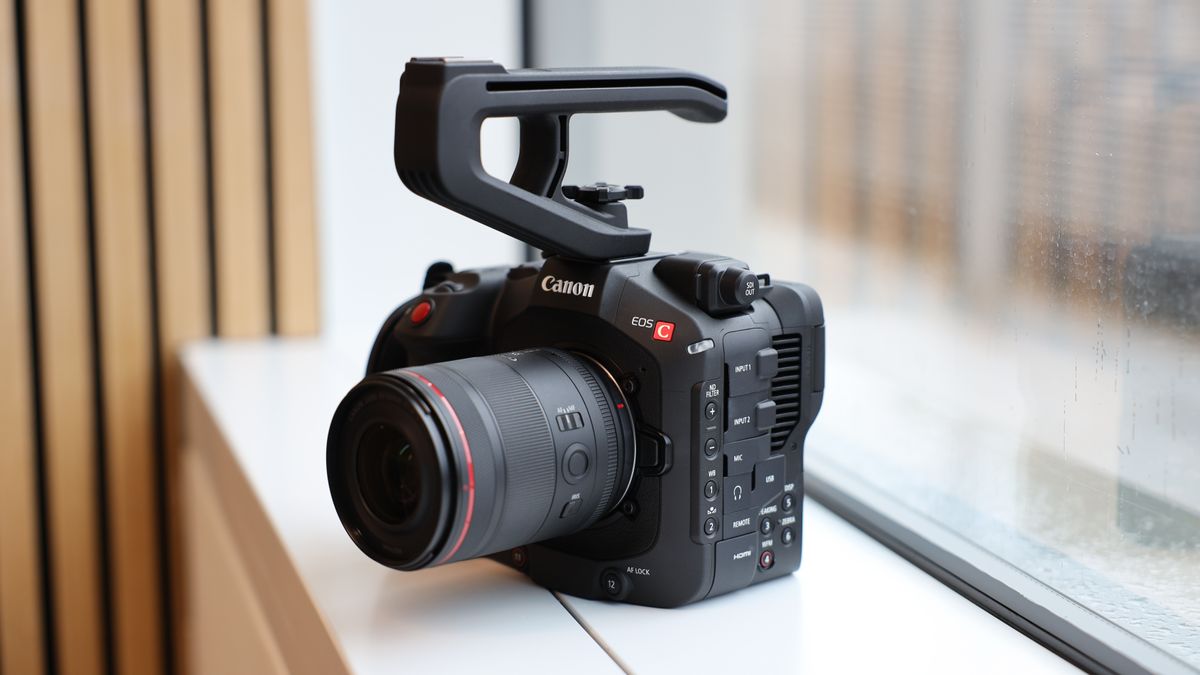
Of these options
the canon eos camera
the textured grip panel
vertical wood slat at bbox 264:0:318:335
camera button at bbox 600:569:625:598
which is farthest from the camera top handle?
vertical wood slat at bbox 264:0:318:335

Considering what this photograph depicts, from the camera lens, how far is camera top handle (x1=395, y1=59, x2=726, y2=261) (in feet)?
2.37

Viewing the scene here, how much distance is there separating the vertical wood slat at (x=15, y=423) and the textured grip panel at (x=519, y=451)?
3.09 ft

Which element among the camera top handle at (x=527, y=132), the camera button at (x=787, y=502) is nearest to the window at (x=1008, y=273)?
the camera button at (x=787, y=502)

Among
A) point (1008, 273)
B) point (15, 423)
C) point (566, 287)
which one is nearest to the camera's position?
point (566, 287)

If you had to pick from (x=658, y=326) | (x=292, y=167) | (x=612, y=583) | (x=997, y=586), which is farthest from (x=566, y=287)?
(x=292, y=167)

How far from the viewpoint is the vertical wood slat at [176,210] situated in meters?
1.49

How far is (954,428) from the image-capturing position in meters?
1.07

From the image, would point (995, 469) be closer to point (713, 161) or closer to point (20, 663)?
point (713, 161)

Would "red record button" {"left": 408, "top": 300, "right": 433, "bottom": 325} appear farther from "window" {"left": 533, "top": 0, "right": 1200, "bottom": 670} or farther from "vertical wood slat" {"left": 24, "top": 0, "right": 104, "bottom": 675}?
"vertical wood slat" {"left": 24, "top": 0, "right": 104, "bottom": 675}

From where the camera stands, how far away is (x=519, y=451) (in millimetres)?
725

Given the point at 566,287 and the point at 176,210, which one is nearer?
the point at 566,287

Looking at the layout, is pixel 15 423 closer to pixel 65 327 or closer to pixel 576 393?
pixel 65 327

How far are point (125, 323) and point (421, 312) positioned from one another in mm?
809

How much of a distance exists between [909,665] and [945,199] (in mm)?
471
